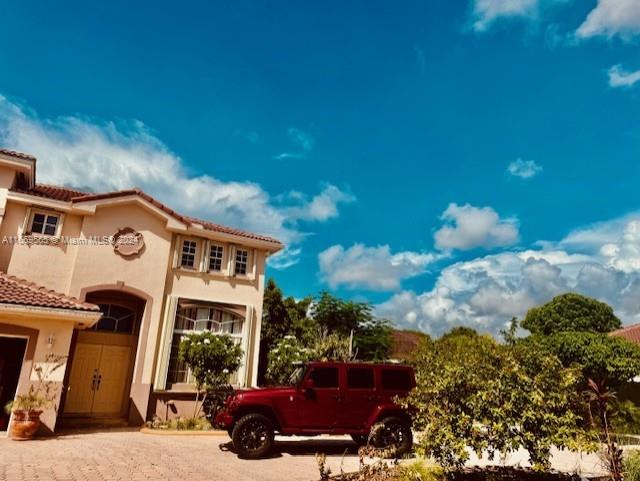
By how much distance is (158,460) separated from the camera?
10008 millimetres

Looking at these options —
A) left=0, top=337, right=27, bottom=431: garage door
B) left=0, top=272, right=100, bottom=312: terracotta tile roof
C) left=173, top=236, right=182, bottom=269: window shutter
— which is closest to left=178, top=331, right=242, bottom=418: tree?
left=173, top=236, right=182, bottom=269: window shutter

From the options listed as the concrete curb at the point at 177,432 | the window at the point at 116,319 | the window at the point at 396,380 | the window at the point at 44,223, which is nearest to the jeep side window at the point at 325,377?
the window at the point at 396,380

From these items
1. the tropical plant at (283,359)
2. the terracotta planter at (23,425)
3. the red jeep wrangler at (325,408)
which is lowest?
the terracotta planter at (23,425)

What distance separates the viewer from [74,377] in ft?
51.6

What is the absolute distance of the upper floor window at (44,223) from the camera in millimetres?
15086

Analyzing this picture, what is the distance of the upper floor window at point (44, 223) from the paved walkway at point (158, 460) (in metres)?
6.78

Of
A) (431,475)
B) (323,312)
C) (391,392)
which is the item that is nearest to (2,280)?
(391,392)

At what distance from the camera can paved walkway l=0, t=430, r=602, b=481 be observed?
334 inches

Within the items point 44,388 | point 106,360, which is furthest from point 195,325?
point 44,388

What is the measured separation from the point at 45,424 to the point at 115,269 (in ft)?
17.7

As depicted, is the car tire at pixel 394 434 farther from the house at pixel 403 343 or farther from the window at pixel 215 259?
the house at pixel 403 343

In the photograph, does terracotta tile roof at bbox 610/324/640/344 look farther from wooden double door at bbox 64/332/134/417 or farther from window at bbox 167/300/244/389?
wooden double door at bbox 64/332/134/417

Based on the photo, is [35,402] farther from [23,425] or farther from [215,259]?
[215,259]

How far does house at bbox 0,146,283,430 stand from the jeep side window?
660 centimetres
